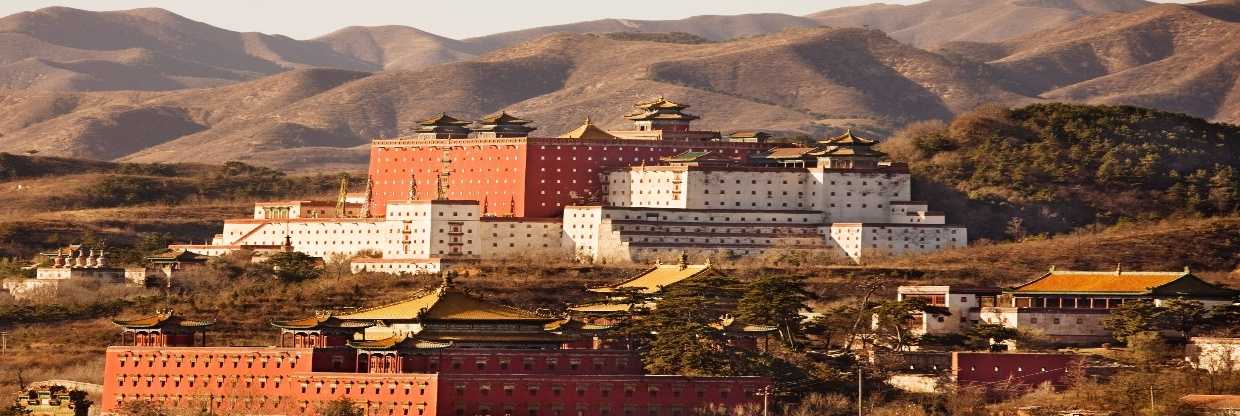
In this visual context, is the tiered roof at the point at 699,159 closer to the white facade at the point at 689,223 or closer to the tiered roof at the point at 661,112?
the white facade at the point at 689,223

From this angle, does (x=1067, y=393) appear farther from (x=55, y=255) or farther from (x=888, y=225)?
(x=55, y=255)

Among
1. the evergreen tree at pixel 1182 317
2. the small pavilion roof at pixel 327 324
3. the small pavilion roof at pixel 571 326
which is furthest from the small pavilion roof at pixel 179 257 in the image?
the evergreen tree at pixel 1182 317

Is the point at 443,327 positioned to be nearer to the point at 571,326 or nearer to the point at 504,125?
the point at 571,326

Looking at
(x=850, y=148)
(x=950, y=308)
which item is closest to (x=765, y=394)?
(x=950, y=308)

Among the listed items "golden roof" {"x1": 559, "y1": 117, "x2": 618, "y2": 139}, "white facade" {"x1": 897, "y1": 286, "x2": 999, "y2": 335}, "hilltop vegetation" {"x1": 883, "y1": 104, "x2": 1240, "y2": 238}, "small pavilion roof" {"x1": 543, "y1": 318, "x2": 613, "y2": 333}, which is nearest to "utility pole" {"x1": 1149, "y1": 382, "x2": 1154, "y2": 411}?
"white facade" {"x1": 897, "y1": 286, "x2": 999, "y2": 335}

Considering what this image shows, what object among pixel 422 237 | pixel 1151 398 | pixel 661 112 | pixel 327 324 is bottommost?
pixel 1151 398

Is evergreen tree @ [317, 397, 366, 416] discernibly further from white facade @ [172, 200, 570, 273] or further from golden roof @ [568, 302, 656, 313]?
white facade @ [172, 200, 570, 273]

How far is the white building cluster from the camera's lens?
12419cm

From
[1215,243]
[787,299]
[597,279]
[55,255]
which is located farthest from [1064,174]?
[55,255]

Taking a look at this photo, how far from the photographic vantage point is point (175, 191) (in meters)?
170

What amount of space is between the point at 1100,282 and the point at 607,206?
2931 centimetres

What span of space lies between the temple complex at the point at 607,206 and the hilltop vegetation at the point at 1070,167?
5.73m

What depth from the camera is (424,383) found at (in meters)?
86.4

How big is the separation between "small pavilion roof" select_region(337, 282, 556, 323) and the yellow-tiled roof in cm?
2242
